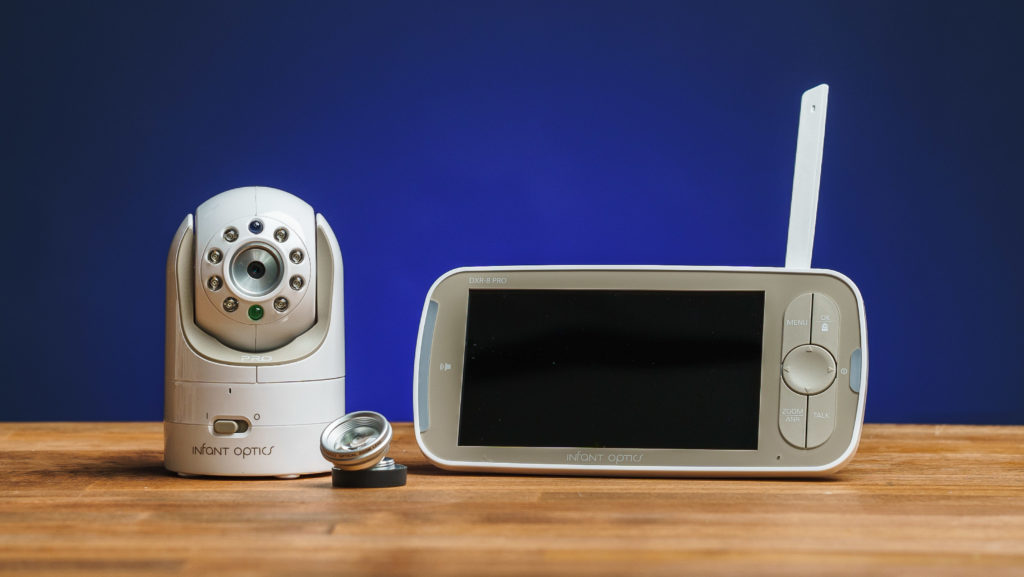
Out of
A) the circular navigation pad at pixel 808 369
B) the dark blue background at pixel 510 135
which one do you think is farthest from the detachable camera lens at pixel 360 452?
the dark blue background at pixel 510 135

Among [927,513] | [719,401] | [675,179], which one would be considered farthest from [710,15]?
[927,513]

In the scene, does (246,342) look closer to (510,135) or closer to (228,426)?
(228,426)

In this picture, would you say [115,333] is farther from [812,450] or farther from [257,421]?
[812,450]

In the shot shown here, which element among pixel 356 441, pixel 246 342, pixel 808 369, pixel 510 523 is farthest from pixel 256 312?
pixel 808 369

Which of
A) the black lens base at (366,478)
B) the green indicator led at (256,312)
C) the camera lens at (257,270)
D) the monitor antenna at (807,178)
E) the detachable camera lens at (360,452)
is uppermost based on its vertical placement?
the monitor antenna at (807,178)

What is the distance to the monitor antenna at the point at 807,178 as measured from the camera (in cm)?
89

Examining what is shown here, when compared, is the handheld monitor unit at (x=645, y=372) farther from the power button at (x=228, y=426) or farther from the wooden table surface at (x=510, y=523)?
the power button at (x=228, y=426)

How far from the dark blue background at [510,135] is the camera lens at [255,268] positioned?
495mm

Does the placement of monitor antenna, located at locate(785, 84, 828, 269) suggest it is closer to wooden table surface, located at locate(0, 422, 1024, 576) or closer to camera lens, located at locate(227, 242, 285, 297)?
wooden table surface, located at locate(0, 422, 1024, 576)

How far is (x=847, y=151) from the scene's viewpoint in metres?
1.30

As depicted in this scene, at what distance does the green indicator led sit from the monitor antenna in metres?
0.50

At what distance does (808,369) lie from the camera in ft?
2.69

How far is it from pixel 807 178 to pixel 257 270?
0.54 meters

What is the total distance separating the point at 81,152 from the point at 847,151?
111 cm
